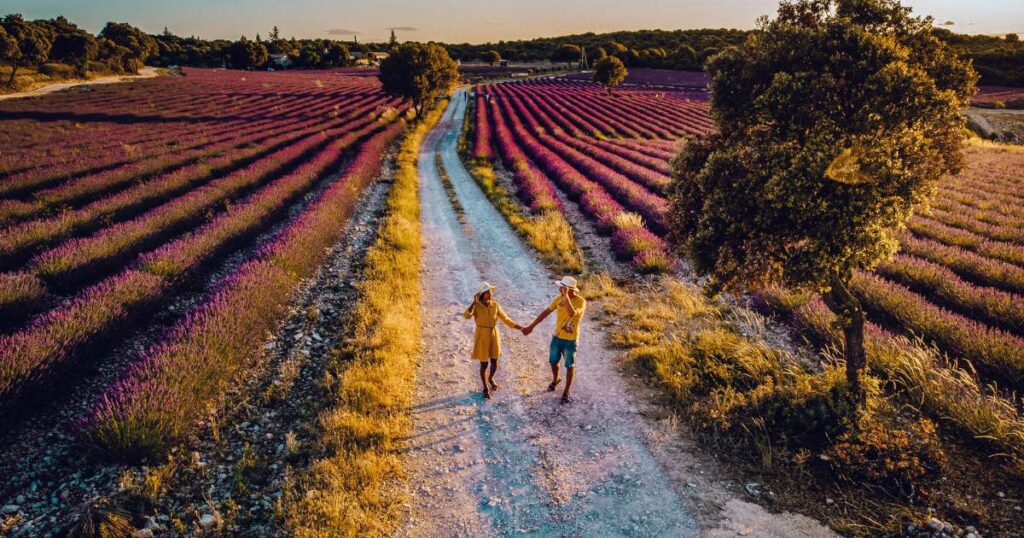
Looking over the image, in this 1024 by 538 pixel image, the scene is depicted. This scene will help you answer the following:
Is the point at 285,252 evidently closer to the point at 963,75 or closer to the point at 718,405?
the point at 718,405

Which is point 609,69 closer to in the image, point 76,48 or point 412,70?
point 412,70

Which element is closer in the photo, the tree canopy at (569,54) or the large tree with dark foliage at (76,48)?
the large tree with dark foliage at (76,48)

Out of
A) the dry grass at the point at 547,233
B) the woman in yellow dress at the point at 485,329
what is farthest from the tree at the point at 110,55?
the woman in yellow dress at the point at 485,329

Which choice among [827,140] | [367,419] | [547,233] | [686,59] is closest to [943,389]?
[827,140]

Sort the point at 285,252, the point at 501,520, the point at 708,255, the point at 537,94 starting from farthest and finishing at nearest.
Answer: the point at 537,94 → the point at 285,252 → the point at 708,255 → the point at 501,520

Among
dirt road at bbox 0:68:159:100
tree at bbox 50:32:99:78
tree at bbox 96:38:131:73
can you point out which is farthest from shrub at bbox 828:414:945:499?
tree at bbox 96:38:131:73

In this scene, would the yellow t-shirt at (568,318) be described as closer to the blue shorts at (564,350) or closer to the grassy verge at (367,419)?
the blue shorts at (564,350)

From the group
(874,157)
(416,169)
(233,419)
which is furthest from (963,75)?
(416,169)

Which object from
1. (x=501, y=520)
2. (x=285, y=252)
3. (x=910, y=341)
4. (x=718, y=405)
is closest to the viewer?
(x=501, y=520)
